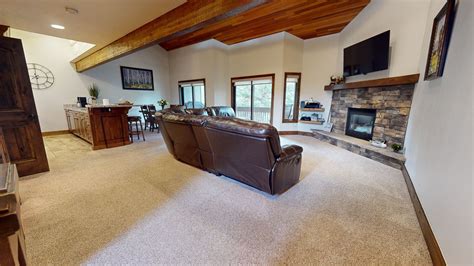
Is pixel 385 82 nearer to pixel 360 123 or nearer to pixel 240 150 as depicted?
pixel 360 123

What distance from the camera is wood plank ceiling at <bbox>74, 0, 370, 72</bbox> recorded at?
238cm

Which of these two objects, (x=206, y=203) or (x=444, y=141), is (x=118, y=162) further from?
(x=444, y=141)

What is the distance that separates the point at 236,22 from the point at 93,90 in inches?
200

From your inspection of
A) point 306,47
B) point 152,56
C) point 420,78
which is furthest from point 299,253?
point 152,56

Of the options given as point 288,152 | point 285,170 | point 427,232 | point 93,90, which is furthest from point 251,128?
point 93,90

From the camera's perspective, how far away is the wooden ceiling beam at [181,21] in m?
2.17

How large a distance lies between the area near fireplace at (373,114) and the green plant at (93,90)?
284 inches

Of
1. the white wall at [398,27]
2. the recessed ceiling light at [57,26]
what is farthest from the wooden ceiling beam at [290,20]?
the recessed ceiling light at [57,26]

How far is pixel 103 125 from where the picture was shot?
4.22 meters

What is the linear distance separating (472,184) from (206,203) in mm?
2090

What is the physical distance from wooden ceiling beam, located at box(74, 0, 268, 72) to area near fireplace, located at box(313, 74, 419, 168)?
3.13m

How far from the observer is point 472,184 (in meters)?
1.11

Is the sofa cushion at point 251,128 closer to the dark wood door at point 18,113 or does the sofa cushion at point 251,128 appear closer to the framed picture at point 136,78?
the dark wood door at point 18,113

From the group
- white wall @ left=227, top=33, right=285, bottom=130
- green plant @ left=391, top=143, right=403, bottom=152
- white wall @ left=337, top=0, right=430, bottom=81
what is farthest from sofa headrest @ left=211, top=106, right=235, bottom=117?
green plant @ left=391, top=143, right=403, bottom=152
